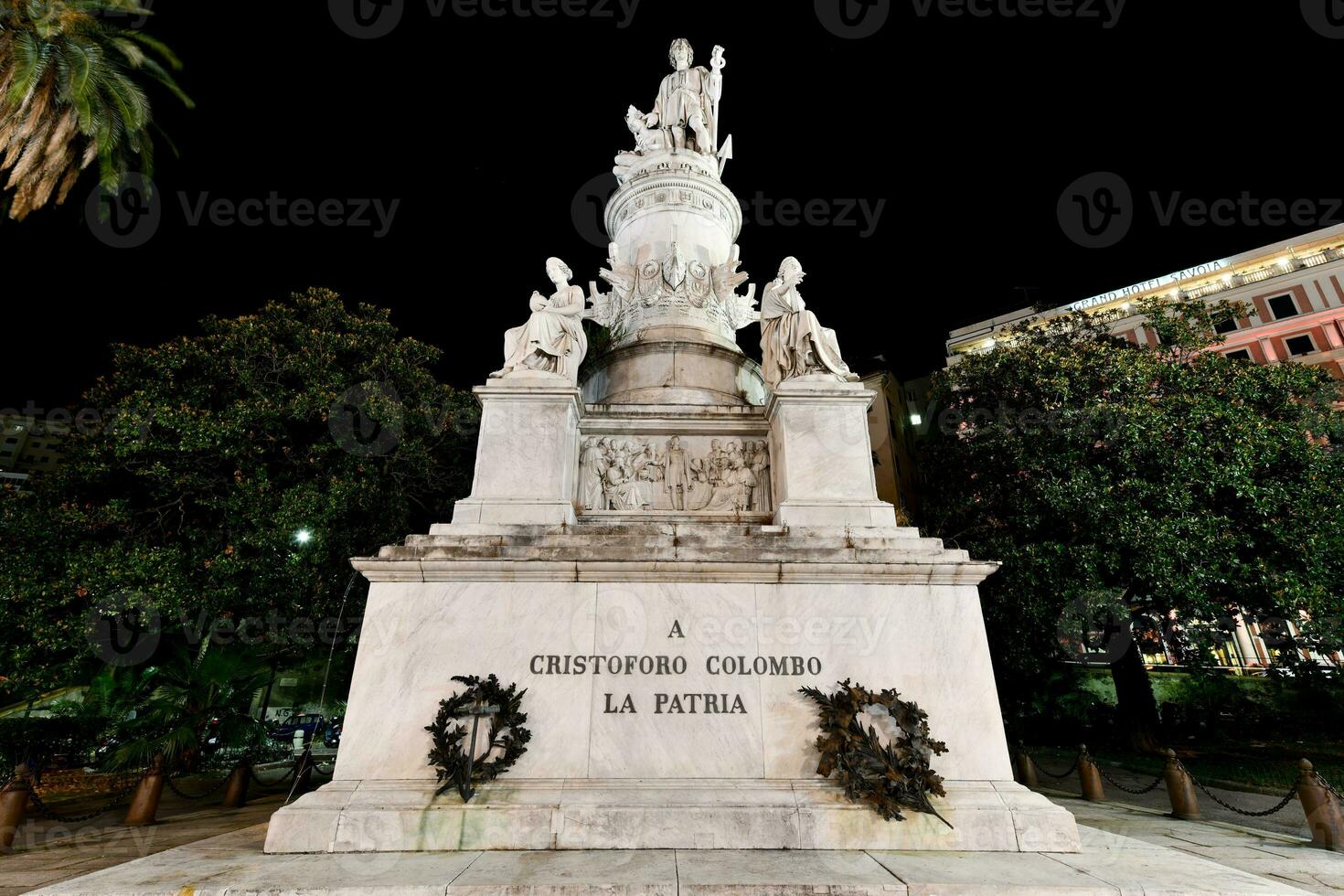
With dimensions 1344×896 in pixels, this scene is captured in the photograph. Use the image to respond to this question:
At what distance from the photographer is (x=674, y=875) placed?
5.01 meters

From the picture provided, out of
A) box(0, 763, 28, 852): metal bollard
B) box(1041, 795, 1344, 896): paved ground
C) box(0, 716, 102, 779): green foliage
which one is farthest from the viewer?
box(0, 716, 102, 779): green foliage

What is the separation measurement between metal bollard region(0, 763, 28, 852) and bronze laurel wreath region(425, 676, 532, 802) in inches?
250

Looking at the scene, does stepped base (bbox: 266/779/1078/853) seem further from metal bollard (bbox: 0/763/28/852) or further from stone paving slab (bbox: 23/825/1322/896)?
metal bollard (bbox: 0/763/28/852)

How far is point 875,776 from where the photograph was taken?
633 cm

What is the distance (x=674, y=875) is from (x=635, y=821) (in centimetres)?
112

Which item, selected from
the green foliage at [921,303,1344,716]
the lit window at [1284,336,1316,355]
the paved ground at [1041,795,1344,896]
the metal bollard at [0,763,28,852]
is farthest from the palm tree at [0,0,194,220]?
the lit window at [1284,336,1316,355]

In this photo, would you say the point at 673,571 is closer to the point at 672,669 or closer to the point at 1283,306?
the point at 672,669

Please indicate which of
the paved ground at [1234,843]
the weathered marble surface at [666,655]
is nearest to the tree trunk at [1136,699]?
the paved ground at [1234,843]

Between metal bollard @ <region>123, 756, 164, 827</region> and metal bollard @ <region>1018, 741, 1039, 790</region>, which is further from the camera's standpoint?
metal bollard @ <region>1018, 741, 1039, 790</region>

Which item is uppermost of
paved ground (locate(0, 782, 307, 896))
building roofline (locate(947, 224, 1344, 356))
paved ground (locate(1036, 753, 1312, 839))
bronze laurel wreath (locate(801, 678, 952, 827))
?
building roofline (locate(947, 224, 1344, 356))

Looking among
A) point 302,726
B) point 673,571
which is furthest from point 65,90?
point 302,726

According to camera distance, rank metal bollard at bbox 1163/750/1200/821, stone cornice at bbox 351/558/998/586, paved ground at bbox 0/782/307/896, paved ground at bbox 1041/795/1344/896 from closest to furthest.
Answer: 1. paved ground at bbox 1041/795/1344/896
2. paved ground at bbox 0/782/307/896
3. stone cornice at bbox 351/558/998/586
4. metal bollard at bbox 1163/750/1200/821

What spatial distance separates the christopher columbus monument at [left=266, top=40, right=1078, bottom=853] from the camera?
20.0 ft

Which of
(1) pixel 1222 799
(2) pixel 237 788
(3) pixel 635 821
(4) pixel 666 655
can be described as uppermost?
(4) pixel 666 655
